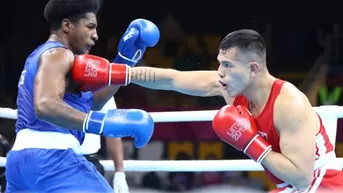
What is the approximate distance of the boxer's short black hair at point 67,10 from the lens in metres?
2.25

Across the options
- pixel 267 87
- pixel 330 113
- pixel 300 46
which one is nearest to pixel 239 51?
pixel 267 87

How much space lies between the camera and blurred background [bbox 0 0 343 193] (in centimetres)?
469

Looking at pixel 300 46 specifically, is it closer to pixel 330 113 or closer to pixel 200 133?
pixel 200 133

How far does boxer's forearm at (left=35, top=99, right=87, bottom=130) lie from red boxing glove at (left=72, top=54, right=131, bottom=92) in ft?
0.59

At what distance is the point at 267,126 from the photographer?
6.83 feet

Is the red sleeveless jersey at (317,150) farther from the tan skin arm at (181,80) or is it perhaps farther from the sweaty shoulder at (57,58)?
the sweaty shoulder at (57,58)

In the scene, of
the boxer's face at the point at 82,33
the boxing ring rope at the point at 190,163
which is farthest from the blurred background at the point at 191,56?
the boxer's face at the point at 82,33

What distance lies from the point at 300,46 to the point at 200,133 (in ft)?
5.15

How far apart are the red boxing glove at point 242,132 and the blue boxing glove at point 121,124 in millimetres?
236

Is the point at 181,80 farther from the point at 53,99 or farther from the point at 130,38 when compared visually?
the point at 53,99

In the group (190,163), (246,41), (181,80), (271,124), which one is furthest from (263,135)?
(190,163)

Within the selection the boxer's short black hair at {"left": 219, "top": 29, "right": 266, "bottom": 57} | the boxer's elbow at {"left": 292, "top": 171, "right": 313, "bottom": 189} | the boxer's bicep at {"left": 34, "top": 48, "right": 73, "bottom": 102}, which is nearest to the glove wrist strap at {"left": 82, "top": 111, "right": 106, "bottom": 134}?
the boxer's bicep at {"left": 34, "top": 48, "right": 73, "bottom": 102}

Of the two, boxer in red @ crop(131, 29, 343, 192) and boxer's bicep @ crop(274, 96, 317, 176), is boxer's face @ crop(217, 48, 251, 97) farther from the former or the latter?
boxer's bicep @ crop(274, 96, 317, 176)

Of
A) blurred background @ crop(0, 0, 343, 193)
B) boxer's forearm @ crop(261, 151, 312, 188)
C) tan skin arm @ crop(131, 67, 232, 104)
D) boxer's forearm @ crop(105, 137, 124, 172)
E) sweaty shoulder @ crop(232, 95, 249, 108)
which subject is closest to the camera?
boxer's forearm @ crop(261, 151, 312, 188)
